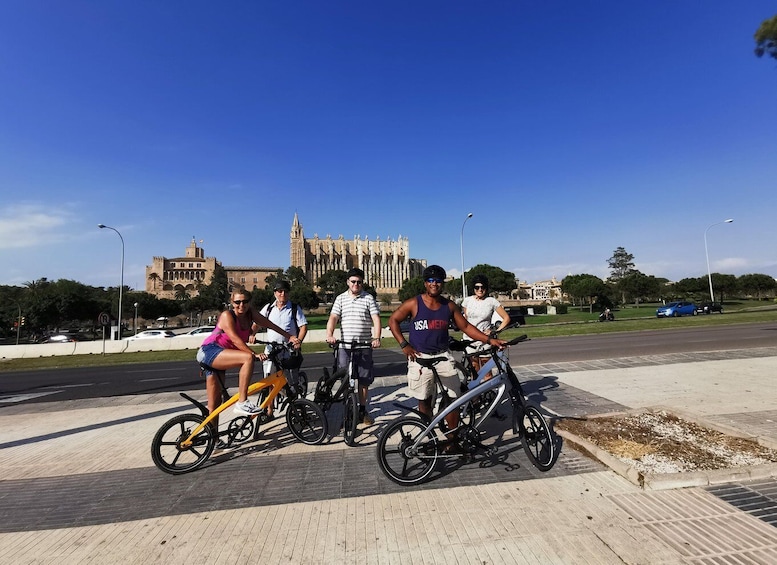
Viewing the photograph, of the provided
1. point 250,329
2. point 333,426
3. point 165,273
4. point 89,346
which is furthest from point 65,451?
point 165,273

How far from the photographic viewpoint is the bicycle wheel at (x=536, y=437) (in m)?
3.90

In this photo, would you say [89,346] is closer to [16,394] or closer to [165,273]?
[16,394]

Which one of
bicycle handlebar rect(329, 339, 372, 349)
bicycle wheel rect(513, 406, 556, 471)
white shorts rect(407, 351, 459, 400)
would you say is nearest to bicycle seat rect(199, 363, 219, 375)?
bicycle handlebar rect(329, 339, 372, 349)

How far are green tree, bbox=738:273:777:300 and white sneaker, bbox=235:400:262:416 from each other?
10075 centimetres

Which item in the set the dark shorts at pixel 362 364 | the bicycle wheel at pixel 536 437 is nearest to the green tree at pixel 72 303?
the dark shorts at pixel 362 364

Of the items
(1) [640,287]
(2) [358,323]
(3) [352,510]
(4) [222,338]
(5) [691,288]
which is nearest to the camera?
(3) [352,510]

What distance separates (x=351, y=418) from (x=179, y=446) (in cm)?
194

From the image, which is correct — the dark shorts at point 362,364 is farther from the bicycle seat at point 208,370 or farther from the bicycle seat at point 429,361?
the bicycle seat at point 208,370

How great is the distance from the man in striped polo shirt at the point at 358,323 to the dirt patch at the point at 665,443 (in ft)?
8.55

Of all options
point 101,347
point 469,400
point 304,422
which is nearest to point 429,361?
point 469,400

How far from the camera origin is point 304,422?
16.2 ft

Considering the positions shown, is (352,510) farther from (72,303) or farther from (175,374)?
(72,303)

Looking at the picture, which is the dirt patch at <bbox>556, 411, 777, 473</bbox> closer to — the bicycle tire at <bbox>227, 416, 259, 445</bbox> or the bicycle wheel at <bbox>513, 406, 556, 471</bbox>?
the bicycle wheel at <bbox>513, 406, 556, 471</bbox>

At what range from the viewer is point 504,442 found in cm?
473
